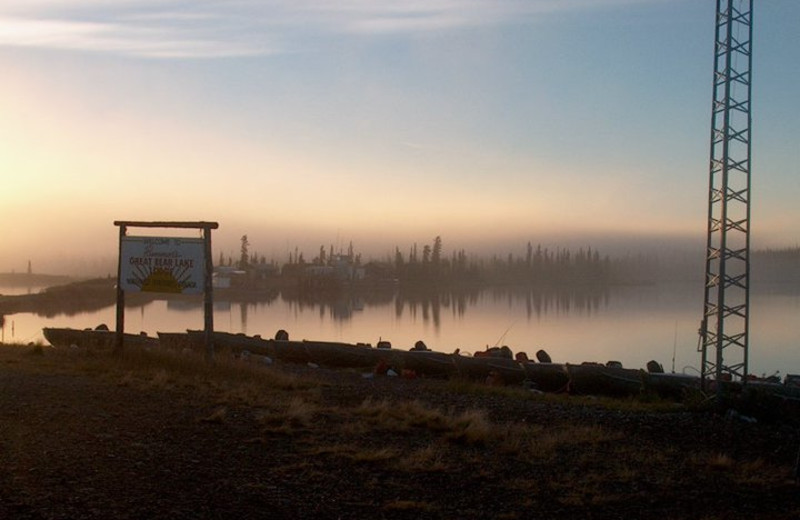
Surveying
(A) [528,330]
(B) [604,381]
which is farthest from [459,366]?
(A) [528,330]

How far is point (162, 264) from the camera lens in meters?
14.8

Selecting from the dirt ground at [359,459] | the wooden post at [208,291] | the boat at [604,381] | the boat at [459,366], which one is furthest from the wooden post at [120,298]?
the boat at [604,381]

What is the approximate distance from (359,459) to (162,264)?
358 inches

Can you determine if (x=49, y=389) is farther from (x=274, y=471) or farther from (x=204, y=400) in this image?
(x=274, y=471)

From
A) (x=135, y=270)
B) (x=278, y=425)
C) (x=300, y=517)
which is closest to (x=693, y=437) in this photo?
(x=278, y=425)

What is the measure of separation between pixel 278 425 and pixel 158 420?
1351mm

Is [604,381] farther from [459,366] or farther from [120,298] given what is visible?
[120,298]

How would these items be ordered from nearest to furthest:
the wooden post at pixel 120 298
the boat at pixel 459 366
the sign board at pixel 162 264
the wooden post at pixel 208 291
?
1. the wooden post at pixel 208 291
2. the sign board at pixel 162 264
3. the wooden post at pixel 120 298
4. the boat at pixel 459 366

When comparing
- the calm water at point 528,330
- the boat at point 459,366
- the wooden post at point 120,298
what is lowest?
the calm water at point 528,330

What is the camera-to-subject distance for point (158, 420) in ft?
27.7

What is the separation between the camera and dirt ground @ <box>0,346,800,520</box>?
565cm

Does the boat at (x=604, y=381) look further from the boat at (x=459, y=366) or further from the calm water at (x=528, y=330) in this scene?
the calm water at (x=528, y=330)

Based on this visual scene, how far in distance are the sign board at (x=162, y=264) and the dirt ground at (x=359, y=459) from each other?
3829 millimetres

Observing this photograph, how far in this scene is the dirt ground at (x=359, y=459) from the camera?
5.65 metres
